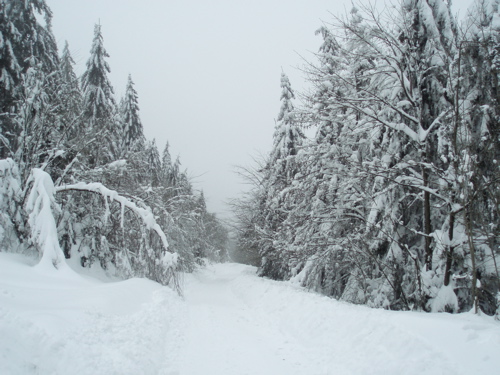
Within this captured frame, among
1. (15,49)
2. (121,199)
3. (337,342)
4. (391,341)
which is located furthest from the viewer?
(15,49)

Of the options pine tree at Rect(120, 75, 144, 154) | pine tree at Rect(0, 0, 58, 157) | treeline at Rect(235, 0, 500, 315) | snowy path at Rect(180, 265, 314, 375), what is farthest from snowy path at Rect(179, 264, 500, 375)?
pine tree at Rect(120, 75, 144, 154)

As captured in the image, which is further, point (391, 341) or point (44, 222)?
point (44, 222)

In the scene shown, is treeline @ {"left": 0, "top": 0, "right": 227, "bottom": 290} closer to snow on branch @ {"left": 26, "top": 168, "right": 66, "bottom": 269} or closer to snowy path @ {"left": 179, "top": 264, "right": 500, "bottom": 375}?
snow on branch @ {"left": 26, "top": 168, "right": 66, "bottom": 269}

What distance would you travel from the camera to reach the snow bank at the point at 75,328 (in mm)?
2881

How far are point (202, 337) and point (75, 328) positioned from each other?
11.0ft

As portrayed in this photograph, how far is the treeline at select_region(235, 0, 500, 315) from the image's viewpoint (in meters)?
4.89

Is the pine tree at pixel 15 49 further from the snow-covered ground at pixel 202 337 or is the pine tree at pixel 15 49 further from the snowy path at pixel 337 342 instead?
the snowy path at pixel 337 342

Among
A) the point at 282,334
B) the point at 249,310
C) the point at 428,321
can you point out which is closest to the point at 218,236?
the point at 249,310

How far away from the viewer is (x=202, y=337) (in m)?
6.49

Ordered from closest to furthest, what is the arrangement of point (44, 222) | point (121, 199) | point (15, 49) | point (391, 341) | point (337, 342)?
1. point (391, 341)
2. point (337, 342)
3. point (44, 222)
4. point (121, 199)
5. point (15, 49)

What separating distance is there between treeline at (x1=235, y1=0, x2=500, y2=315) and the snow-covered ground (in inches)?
50.5

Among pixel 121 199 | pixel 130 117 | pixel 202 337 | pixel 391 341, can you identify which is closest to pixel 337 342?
pixel 391 341

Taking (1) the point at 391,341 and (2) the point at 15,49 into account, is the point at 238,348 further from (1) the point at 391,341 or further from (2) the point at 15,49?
(2) the point at 15,49

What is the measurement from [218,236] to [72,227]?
3496 centimetres
